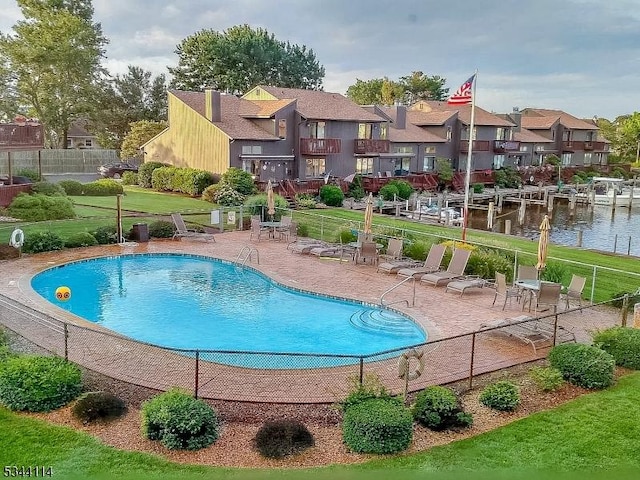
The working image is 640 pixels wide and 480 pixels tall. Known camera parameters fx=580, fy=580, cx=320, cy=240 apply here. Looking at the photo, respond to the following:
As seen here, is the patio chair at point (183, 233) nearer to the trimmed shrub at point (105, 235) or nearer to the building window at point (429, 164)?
the trimmed shrub at point (105, 235)

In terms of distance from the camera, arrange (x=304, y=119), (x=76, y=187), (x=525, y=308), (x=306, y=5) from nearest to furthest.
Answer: (x=525, y=308), (x=76, y=187), (x=306, y=5), (x=304, y=119)

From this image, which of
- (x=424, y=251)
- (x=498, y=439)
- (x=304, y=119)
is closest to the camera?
(x=498, y=439)

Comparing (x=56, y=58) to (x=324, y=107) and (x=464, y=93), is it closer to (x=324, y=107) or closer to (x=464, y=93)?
(x=324, y=107)

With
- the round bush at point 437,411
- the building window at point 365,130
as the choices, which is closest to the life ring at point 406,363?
the round bush at point 437,411

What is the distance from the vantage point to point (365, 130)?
50000 mm

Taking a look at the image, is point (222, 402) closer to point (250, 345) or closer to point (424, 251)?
point (250, 345)

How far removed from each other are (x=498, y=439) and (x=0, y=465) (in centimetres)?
686

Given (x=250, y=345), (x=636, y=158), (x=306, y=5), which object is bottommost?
(x=250, y=345)

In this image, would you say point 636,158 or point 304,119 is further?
point 636,158

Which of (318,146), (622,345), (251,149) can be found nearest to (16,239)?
(622,345)

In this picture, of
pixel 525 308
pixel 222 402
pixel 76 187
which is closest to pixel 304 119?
pixel 76 187

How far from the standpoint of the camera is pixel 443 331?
537 inches

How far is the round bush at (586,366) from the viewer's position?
10.5m

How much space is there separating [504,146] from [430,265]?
48260 mm
